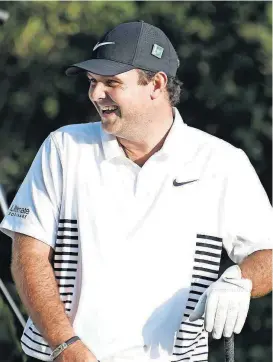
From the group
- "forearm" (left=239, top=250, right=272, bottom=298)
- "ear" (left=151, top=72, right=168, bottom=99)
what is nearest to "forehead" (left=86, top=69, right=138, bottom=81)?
"ear" (left=151, top=72, right=168, bottom=99)

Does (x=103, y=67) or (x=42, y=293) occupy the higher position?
(x=103, y=67)

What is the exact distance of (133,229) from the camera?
13.7 ft

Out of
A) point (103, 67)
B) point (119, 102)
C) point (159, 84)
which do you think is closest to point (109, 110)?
point (119, 102)

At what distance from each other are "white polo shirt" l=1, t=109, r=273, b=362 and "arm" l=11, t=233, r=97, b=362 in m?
0.06

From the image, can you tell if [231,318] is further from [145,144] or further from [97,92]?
[97,92]

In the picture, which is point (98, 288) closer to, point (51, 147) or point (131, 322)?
point (131, 322)

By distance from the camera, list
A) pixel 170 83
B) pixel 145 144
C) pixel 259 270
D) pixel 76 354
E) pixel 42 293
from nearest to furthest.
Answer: pixel 76 354 < pixel 42 293 < pixel 259 270 < pixel 145 144 < pixel 170 83

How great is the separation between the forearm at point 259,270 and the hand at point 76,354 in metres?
0.63

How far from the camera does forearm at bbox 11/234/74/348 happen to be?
13.2 feet

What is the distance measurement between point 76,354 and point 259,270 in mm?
747

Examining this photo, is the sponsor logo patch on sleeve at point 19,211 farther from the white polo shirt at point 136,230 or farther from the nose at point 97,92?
the nose at point 97,92

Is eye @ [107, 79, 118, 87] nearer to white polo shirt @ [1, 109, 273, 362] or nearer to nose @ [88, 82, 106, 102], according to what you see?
nose @ [88, 82, 106, 102]

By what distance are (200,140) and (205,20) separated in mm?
3501

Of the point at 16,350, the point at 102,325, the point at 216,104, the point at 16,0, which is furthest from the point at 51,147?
the point at 16,0
